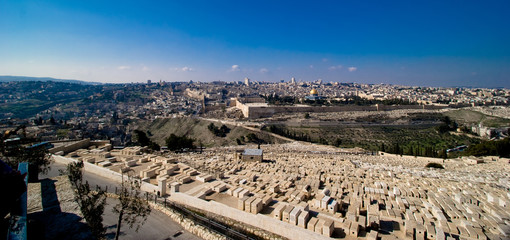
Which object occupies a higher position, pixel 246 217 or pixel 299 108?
pixel 299 108

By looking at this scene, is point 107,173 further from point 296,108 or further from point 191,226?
point 296,108

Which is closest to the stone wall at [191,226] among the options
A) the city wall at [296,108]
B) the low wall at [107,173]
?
the low wall at [107,173]

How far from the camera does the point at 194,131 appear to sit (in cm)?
3669

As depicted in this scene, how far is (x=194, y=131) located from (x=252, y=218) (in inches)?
1199

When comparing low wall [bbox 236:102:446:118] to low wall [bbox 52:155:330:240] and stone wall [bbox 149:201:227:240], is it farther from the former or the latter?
stone wall [bbox 149:201:227:240]

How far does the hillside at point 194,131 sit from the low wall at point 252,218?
2083cm

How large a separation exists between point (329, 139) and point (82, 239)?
28.4 m

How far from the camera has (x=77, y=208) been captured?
723cm

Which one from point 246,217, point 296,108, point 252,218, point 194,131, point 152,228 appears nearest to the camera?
point 152,228

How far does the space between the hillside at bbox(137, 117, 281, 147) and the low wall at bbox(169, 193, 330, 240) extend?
20.8 meters

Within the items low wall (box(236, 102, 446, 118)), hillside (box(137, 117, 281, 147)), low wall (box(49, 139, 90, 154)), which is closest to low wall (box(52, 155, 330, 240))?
low wall (box(49, 139, 90, 154))

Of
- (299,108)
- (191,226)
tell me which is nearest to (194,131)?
(299,108)

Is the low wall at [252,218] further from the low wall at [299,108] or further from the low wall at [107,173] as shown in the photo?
the low wall at [299,108]

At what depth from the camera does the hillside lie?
31.0 metres
